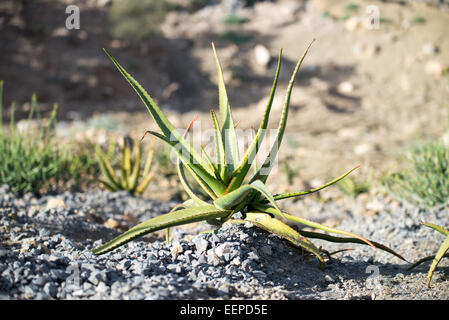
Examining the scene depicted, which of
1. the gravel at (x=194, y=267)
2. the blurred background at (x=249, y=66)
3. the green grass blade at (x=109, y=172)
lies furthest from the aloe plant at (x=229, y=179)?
the blurred background at (x=249, y=66)

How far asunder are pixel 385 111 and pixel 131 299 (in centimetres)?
822

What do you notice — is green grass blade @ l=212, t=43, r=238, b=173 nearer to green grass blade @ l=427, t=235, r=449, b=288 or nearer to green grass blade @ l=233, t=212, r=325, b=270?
green grass blade @ l=233, t=212, r=325, b=270

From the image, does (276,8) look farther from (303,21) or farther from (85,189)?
(85,189)

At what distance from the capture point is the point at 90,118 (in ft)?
27.6

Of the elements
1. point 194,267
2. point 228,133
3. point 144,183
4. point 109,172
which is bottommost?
point 194,267

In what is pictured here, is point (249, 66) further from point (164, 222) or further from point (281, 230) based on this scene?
point (164, 222)

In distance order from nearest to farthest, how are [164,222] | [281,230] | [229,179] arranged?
[164,222] → [281,230] → [229,179]

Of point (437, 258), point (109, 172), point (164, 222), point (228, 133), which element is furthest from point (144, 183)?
point (437, 258)

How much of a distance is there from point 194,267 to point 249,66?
31.6 feet

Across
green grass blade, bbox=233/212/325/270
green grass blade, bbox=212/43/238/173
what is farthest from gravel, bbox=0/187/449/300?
green grass blade, bbox=212/43/238/173

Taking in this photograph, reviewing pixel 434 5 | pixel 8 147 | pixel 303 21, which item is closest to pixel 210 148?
pixel 8 147

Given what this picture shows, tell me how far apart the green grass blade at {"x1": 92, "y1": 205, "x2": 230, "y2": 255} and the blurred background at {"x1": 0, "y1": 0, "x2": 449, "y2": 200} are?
4184mm

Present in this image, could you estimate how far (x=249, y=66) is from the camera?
11.0 m

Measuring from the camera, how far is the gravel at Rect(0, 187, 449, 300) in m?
1.65
